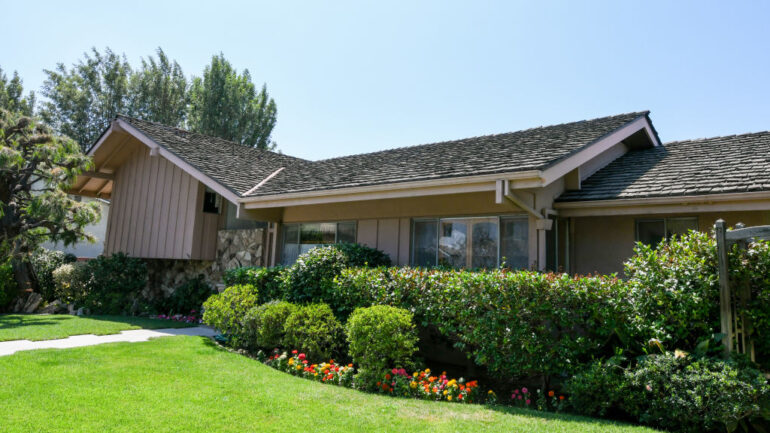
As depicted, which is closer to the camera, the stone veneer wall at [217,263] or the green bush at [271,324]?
the green bush at [271,324]

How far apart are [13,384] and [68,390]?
28.0 inches

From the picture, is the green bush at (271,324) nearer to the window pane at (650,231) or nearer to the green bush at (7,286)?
the window pane at (650,231)

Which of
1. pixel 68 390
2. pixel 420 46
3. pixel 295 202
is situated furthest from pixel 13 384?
pixel 420 46

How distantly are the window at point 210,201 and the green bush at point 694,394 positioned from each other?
452 inches

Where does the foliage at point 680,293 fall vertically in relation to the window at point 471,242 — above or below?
below

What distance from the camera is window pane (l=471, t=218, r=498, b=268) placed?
8.55 metres

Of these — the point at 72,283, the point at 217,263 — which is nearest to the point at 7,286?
the point at 72,283

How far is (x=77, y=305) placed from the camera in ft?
42.3

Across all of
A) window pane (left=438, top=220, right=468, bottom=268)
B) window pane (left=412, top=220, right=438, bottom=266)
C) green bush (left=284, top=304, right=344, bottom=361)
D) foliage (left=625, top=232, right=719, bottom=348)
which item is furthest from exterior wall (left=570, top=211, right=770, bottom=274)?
green bush (left=284, top=304, right=344, bottom=361)

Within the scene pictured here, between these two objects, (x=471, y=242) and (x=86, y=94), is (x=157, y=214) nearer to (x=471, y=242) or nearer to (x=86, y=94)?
(x=471, y=242)

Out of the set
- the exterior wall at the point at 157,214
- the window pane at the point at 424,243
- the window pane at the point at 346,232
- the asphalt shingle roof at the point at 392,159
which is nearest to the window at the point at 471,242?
the window pane at the point at 424,243

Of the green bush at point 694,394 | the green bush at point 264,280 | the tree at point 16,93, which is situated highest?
the tree at point 16,93

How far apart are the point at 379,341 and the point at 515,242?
133 inches

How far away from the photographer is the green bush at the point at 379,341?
616 cm
